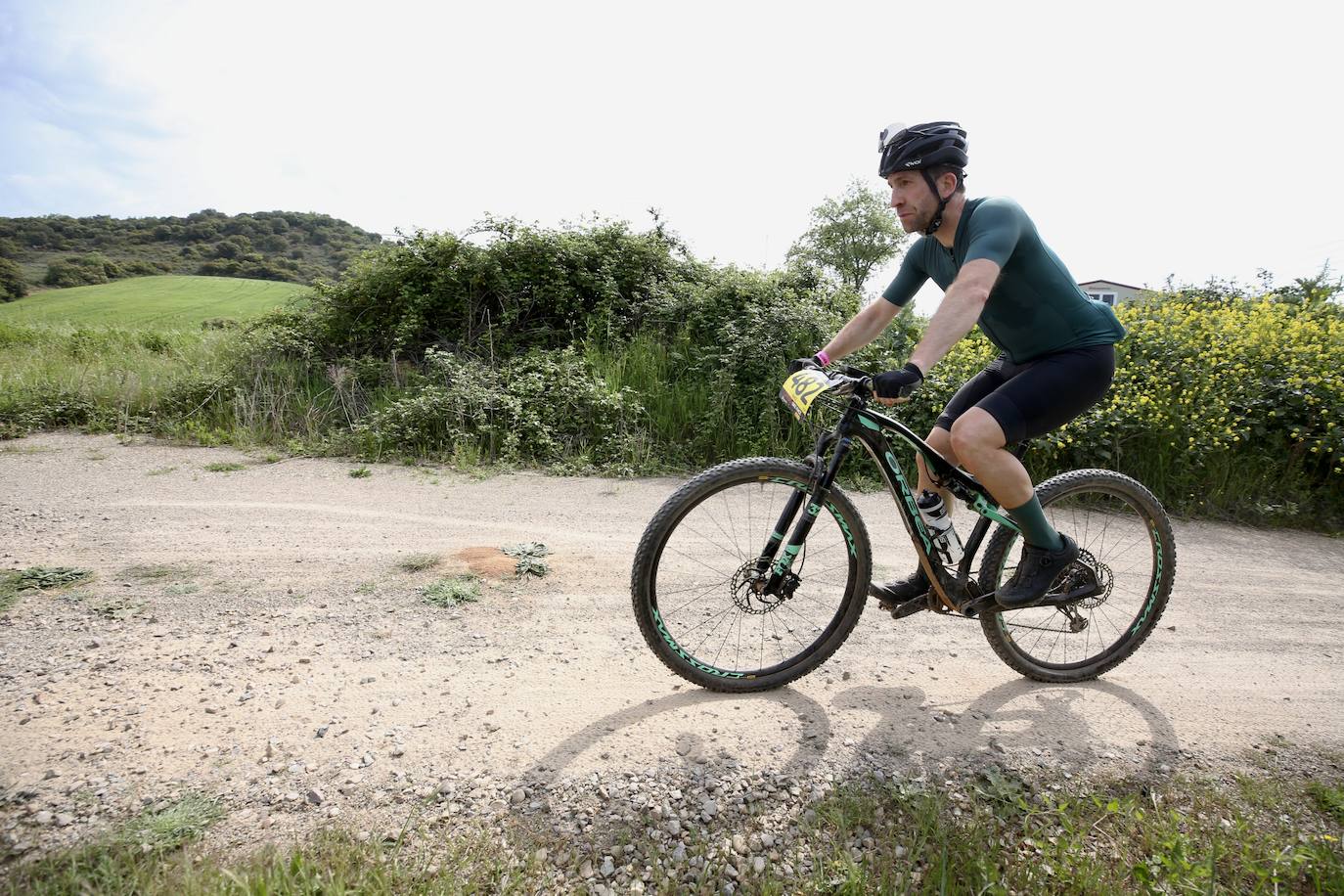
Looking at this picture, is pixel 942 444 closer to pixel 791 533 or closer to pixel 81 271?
pixel 791 533

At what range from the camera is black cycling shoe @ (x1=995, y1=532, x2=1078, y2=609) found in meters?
3.10

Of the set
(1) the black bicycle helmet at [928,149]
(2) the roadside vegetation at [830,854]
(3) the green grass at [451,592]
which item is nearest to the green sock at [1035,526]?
(2) the roadside vegetation at [830,854]

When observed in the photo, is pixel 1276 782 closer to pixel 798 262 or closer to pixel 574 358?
pixel 574 358

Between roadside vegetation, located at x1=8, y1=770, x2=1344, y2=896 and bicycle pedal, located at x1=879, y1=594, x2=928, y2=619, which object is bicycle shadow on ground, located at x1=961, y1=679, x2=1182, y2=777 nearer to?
roadside vegetation, located at x1=8, y1=770, x2=1344, y2=896

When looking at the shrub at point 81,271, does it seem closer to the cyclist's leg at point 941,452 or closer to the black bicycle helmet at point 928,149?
the black bicycle helmet at point 928,149

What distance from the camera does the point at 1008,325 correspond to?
307 cm

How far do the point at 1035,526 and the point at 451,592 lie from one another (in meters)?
3.22

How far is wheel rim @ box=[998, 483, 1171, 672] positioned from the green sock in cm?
16

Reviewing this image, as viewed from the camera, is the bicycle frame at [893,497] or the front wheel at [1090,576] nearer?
the bicycle frame at [893,497]

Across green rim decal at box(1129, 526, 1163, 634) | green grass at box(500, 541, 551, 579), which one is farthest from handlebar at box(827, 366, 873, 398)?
green grass at box(500, 541, 551, 579)

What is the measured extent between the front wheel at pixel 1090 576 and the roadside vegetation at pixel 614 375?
3.33 metres

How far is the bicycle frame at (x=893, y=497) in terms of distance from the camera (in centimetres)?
294

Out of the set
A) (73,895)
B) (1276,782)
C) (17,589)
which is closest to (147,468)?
(17,589)

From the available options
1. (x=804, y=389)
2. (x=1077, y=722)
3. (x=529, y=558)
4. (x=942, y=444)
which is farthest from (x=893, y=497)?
(x=529, y=558)
